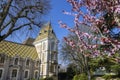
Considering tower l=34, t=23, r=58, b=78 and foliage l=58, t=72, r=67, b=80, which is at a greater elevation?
tower l=34, t=23, r=58, b=78

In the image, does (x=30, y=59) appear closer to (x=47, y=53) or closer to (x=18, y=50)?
(x=18, y=50)

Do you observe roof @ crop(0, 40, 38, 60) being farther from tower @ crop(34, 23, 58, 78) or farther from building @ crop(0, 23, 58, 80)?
tower @ crop(34, 23, 58, 78)

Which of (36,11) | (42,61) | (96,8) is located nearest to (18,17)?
(36,11)

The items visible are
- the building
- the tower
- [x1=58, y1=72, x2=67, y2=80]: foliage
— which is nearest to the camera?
the building

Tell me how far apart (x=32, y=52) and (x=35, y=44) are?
14.6 ft

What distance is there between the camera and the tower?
42.7 m

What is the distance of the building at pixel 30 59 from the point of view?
124ft

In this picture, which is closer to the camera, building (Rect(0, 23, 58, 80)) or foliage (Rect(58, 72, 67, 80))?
building (Rect(0, 23, 58, 80))

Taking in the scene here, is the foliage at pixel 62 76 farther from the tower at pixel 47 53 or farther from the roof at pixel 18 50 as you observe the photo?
the roof at pixel 18 50

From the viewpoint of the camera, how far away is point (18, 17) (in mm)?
10344

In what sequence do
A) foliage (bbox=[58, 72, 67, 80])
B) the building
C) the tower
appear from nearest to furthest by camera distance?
1. the building
2. foliage (bbox=[58, 72, 67, 80])
3. the tower

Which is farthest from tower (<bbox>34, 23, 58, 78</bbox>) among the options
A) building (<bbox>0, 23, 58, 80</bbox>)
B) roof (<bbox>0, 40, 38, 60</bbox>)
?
roof (<bbox>0, 40, 38, 60</bbox>)

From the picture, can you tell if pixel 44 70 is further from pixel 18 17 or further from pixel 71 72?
pixel 18 17

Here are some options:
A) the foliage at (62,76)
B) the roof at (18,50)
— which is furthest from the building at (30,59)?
the foliage at (62,76)
